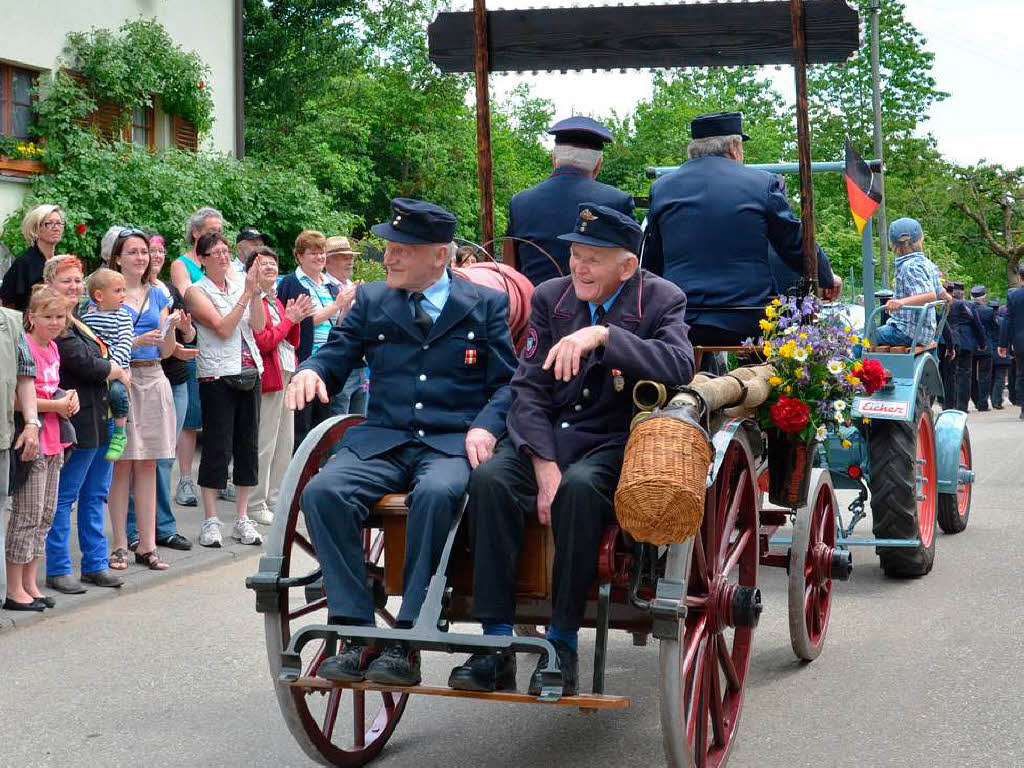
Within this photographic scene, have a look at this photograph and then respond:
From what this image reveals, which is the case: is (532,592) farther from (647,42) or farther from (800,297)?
(647,42)

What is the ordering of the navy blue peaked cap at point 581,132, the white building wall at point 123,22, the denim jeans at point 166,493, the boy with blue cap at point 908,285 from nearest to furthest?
1. the navy blue peaked cap at point 581,132
2. the denim jeans at point 166,493
3. the boy with blue cap at point 908,285
4. the white building wall at point 123,22

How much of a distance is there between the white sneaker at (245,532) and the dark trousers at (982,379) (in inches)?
642

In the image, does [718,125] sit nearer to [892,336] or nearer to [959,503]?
[892,336]

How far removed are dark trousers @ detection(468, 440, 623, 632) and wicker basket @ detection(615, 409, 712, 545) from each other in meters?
0.29

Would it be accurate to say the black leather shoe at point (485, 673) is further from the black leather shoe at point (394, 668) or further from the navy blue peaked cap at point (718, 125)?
the navy blue peaked cap at point (718, 125)

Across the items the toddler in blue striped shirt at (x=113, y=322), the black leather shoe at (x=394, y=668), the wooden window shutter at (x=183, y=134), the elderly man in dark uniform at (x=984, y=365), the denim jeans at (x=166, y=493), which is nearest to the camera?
the black leather shoe at (x=394, y=668)

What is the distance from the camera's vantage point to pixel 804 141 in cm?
636

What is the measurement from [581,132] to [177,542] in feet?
13.5

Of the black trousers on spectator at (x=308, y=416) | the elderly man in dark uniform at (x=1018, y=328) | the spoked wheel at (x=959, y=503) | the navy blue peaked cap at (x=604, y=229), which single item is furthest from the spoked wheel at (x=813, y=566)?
the elderly man in dark uniform at (x=1018, y=328)

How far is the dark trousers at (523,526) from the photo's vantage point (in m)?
4.30

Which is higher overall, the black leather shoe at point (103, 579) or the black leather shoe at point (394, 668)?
the black leather shoe at point (394, 668)

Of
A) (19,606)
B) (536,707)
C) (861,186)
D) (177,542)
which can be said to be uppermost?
(861,186)

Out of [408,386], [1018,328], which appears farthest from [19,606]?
[1018,328]

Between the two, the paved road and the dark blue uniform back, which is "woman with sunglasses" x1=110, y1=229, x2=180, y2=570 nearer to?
the paved road
